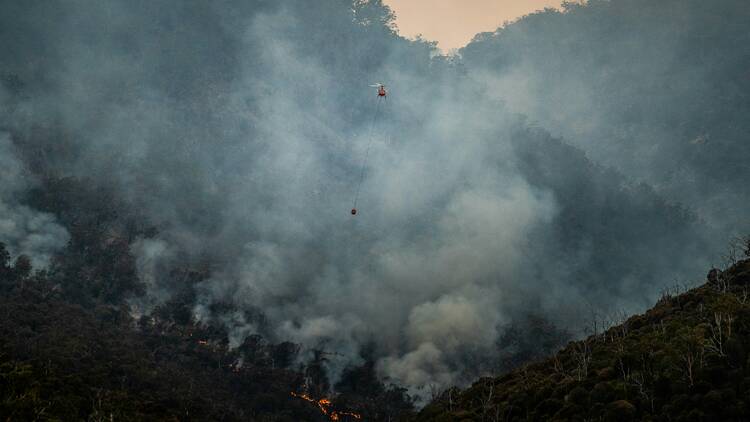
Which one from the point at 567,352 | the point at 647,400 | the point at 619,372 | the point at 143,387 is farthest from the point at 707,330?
the point at 143,387

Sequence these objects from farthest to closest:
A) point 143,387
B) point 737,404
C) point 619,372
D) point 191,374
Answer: point 191,374
point 143,387
point 619,372
point 737,404

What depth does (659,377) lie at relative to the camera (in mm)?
57375

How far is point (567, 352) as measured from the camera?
336 ft

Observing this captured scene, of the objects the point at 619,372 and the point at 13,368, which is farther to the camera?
the point at 13,368

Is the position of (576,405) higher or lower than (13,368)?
lower

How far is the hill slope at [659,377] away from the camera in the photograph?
51.3 meters

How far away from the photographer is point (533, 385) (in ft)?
253

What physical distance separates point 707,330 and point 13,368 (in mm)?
108072

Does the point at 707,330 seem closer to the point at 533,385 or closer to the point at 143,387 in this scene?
the point at 533,385

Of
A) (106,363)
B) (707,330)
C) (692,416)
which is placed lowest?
(692,416)

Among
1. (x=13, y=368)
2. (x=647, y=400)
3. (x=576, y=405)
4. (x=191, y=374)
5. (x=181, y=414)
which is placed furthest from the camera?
(x=191, y=374)

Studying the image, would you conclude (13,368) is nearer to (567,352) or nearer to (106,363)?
(106,363)

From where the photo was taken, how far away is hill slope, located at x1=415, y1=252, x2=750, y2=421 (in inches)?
2019

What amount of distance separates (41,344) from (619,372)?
16737 cm
